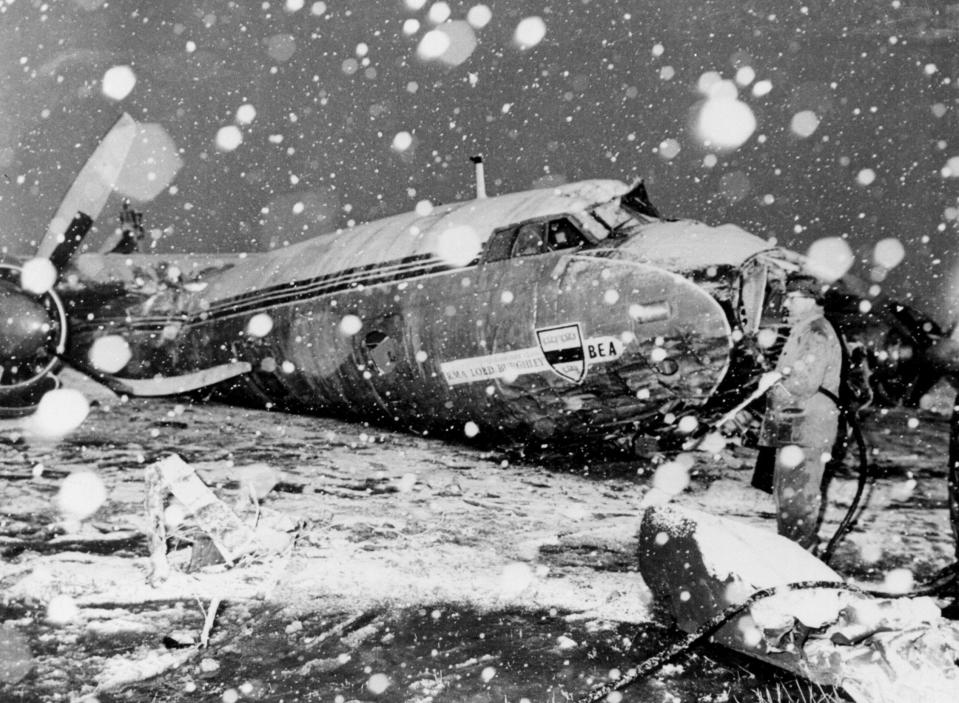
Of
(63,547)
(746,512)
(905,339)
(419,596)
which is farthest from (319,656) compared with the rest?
(905,339)

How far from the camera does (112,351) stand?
13.0 metres

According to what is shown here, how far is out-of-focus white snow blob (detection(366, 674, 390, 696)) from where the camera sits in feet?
12.1

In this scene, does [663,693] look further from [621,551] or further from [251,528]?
[251,528]

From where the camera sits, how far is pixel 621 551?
611cm

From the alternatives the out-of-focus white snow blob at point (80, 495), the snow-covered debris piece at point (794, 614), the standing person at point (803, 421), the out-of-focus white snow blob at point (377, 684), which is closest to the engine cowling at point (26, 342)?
the out-of-focus white snow blob at point (80, 495)

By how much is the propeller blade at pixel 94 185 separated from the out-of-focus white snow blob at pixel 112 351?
5.46ft

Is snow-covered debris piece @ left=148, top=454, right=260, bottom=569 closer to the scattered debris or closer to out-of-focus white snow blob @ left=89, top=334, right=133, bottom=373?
the scattered debris

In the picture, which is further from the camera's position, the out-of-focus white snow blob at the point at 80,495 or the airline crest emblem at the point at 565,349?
the airline crest emblem at the point at 565,349

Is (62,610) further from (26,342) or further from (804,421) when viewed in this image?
(26,342)

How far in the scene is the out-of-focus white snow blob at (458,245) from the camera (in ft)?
27.5

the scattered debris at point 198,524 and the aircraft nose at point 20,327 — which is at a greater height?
the aircraft nose at point 20,327

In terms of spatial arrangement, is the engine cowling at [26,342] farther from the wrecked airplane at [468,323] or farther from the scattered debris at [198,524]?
the scattered debris at [198,524]

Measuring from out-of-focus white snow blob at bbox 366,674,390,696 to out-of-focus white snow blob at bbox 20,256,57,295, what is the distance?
35.3 feet

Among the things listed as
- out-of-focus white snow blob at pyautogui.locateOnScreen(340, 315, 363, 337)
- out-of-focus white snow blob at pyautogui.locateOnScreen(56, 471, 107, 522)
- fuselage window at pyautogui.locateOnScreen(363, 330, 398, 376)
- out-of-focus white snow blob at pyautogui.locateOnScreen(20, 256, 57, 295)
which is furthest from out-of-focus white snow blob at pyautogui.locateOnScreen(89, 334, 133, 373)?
Result: fuselage window at pyautogui.locateOnScreen(363, 330, 398, 376)
